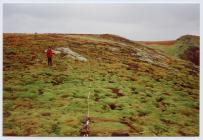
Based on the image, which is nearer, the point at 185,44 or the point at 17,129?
the point at 17,129

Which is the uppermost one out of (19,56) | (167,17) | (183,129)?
A: (167,17)

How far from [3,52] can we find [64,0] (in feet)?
3.94

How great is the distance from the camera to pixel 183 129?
5375mm

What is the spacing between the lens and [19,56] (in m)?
5.53

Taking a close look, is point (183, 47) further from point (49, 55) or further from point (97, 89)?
point (49, 55)

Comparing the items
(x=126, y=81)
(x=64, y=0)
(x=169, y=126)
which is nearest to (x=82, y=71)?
(x=126, y=81)

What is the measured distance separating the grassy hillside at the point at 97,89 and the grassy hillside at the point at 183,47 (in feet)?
0.32

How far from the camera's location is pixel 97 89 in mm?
5492

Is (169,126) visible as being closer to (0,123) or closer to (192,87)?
(192,87)

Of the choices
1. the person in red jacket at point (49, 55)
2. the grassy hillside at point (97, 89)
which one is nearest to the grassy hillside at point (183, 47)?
the grassy hillside at point (97, 89)

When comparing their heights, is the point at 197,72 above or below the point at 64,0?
below

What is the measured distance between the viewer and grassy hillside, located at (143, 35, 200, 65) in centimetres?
558

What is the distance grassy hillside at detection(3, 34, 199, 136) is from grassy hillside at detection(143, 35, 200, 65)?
0.32 feet

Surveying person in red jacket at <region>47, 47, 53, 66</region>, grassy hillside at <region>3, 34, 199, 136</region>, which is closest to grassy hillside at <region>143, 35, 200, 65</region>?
grassy hillside at <region>3, 34, 199, 136</region>
